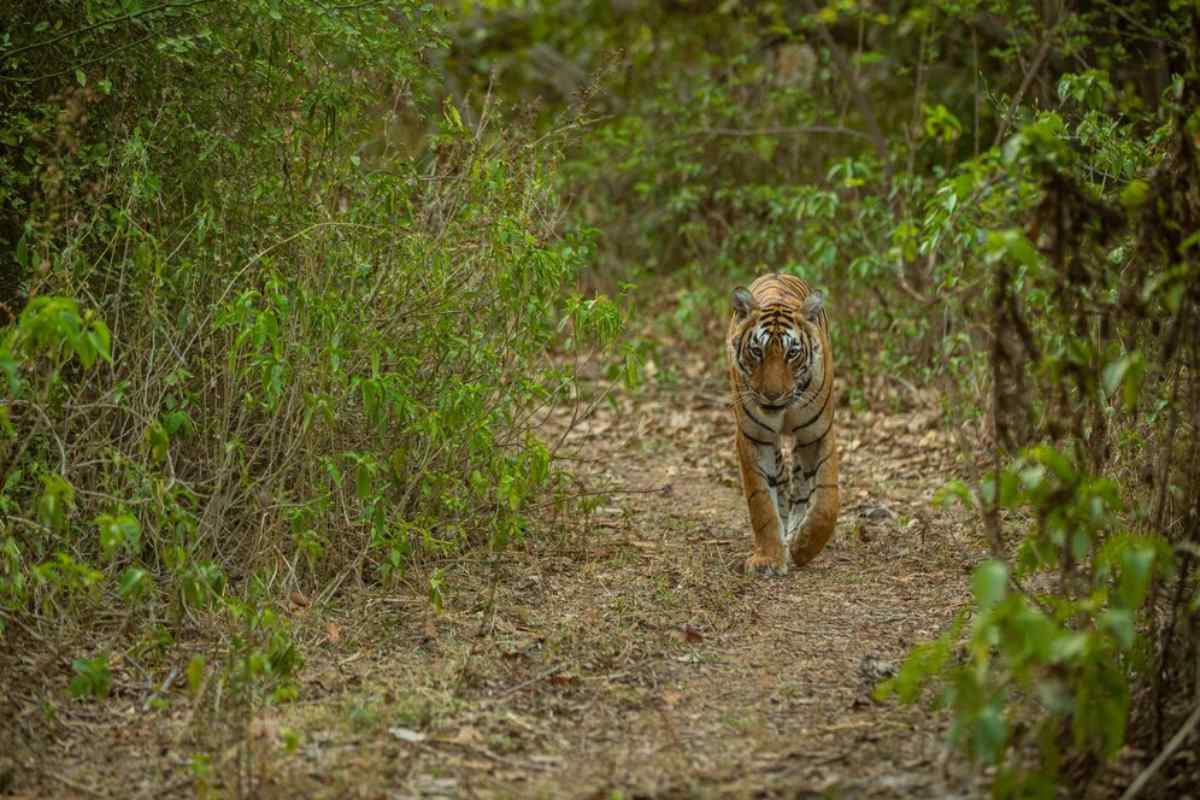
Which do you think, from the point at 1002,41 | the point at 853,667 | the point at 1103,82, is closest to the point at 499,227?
the point at 853,667

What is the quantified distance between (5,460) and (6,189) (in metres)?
1.07

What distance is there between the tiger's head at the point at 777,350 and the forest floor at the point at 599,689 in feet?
2.43

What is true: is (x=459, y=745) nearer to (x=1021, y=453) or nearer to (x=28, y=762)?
(x=28, y=762)

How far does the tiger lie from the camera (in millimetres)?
5730

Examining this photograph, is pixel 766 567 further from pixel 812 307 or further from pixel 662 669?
pixel 662 669

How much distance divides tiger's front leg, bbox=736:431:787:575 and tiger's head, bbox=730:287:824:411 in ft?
0.68

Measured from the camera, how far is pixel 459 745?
3.75 meters

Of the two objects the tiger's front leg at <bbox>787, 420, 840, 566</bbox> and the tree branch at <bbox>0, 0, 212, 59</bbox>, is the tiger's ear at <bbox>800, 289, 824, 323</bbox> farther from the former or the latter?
the tree branch at <bbox>0, 0, 212, 59</bbox>

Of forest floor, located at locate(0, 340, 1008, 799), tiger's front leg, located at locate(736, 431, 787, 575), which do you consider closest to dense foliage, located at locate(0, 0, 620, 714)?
forest floor, located at locate(0, 340, 1008, 799)

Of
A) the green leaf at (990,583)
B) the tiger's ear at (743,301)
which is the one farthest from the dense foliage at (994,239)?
the tiger's ear at (743,301)

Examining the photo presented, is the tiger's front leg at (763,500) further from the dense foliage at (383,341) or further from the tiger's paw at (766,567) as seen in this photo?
the dense foliage at (383,341)

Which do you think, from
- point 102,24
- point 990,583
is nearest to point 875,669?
point 990,583

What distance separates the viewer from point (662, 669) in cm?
440

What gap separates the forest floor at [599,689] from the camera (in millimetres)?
3473
